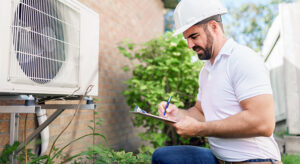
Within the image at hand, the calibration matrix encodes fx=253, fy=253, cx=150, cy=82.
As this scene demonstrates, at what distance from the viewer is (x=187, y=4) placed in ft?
6.05

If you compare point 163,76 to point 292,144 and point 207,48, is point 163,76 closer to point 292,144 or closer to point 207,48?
point 207,48

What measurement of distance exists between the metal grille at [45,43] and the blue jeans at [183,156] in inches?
31.9

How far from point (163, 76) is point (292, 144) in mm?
2122

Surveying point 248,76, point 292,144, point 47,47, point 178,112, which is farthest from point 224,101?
point 292,144

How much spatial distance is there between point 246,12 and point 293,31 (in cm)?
1931

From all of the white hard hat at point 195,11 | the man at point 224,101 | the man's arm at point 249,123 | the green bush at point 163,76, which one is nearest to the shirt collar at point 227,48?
the man at point 224,101

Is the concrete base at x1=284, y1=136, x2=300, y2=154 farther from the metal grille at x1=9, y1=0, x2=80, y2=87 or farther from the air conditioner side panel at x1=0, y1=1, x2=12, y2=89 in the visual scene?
the air conditioner side panel at x1=0, y1=1, x2=12, y2=89

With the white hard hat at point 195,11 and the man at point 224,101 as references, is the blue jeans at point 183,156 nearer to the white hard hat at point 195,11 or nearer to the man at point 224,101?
the man at point 224,101

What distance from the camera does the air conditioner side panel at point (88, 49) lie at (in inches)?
72.5

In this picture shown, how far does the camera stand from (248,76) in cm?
146

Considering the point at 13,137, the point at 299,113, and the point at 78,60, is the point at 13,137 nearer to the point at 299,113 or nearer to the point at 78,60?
the point at 78,60

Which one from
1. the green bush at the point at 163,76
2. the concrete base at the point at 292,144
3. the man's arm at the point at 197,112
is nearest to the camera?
the man's arm at the point at 197,112

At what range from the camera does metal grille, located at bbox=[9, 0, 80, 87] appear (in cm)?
135

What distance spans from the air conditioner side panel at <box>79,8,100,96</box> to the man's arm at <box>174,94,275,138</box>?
0.87 m
